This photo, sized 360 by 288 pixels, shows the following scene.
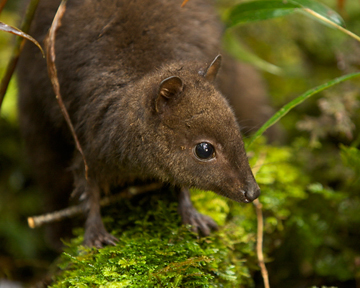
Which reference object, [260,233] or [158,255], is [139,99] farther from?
[260,233]

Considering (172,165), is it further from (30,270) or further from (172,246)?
(30,270)

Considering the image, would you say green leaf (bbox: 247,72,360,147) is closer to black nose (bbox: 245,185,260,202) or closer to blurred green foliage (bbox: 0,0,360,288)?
black nose (bbox: 245,185,260,202)

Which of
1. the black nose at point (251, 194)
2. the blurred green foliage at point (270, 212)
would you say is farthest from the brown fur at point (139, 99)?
the blurred green foliage at point (270, 212)

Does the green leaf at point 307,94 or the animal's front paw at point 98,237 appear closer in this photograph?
the green leaf at point 307,94

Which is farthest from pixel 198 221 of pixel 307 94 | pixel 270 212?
pixel 307 94

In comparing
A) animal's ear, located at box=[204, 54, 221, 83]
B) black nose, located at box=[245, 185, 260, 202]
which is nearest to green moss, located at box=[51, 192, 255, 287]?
black nose, located at box=[245, 185, 260, 202]

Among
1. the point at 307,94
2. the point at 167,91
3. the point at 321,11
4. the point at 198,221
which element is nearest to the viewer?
the point at 167,91

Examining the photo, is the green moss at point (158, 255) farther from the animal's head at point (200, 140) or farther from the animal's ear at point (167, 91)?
the animal's ear at point (167, 91)
